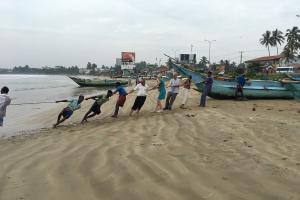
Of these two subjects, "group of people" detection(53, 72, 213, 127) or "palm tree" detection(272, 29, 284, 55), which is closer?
"group of people" detection(53, 72, 213, 127)

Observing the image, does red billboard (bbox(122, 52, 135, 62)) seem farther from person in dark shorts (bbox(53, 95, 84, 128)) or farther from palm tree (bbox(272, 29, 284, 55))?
Answer: person in dark shorts (bbox(53, 95, 84, 128))

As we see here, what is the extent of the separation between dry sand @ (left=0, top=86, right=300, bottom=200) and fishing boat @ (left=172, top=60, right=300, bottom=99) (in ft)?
30.2

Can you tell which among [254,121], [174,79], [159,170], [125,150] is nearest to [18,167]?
[125,150]

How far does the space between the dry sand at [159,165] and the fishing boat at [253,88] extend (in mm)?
9204

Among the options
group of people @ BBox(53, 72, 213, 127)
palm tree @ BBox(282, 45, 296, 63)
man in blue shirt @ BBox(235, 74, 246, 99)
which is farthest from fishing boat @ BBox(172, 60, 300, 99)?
palm tree @ BBox(282, 45, 296, 63)

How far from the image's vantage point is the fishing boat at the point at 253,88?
18.0 m

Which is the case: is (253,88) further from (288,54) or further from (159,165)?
(288,54)

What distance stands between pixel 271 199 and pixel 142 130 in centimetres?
505

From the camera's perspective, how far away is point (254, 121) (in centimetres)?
971

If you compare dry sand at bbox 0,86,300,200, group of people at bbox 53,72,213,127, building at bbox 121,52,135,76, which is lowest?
dry sand at bbox 0,86,300,200

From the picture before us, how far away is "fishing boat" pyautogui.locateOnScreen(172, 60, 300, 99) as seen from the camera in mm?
18016

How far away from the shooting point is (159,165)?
5.39 m

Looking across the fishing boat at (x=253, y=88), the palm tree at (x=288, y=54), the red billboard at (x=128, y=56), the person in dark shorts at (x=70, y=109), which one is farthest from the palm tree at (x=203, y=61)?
the person in dark shorts at (x=70, y=109)

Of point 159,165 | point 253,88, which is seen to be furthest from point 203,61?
point 159,165
